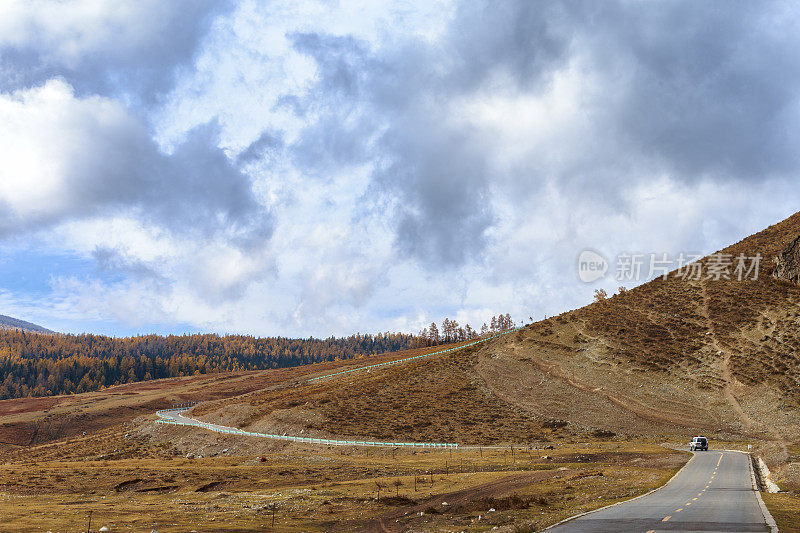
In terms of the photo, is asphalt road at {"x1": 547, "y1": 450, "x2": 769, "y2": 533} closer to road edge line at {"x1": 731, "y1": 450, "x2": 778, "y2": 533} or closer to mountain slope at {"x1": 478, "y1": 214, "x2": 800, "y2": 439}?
road edge line at {"x1": 731, "y1": 450, "x2": 778, "y2": 533}

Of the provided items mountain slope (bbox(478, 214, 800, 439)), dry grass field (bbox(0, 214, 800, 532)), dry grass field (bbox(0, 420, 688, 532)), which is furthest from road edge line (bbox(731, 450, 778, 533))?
mountain slope (bbox(478, 214, 800, 439))

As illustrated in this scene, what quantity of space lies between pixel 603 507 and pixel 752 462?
107 ft

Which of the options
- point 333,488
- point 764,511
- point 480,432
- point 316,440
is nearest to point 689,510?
point 764,511

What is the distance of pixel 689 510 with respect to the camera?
26891 millimetres

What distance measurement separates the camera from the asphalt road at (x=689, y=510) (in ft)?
74.0

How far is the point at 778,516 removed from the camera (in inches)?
995

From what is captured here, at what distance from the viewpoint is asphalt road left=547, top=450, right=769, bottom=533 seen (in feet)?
74.0

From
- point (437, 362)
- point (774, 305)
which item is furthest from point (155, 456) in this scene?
point (774, 305)

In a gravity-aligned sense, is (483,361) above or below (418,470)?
above

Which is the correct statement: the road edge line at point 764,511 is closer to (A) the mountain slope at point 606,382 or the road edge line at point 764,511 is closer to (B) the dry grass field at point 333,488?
(B) the dry grass field at point 333,488

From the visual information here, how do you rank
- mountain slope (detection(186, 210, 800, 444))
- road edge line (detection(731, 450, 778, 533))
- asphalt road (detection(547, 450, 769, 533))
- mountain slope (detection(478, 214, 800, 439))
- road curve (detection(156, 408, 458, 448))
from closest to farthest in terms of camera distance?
road edge line (detection(731, 450, 778, 533)) < asphalt road (detection(547, 450, 769, 533)) < road curve (detection(156, 408, 458, 448)) < mountain slope (detection(186, 210, 800, 444)) < mountain slope (detection(478, 214, 800, 439))

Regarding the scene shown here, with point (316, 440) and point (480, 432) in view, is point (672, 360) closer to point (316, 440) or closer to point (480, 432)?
point (480, 432)

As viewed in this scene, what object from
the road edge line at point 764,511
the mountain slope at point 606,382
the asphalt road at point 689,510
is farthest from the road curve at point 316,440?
the road edge line at point 764,511

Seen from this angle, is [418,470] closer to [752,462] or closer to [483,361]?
[752,462]
